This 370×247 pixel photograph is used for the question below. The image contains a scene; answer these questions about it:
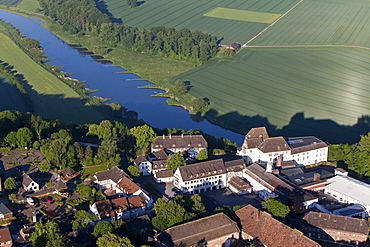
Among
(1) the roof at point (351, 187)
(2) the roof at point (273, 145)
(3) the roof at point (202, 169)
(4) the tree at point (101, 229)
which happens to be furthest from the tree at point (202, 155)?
(4) the tree at point (101, 229)

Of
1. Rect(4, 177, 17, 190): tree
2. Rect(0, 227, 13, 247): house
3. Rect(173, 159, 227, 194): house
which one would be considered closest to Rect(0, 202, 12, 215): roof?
Rect(0, 227, 13, 247): house

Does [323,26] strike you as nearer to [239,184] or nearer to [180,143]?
[180,143]

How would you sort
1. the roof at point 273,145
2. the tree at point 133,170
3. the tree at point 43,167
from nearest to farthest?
the tree at point 43,167 → the tree at point 133,170 → the roof at point 273,145

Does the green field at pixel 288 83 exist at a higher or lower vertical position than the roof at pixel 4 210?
lower

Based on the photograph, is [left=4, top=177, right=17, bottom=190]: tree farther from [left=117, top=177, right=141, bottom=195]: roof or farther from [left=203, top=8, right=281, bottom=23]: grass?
[left=203, top=8, right=281, bottom=23]: grass

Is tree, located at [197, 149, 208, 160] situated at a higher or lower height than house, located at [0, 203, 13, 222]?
lower

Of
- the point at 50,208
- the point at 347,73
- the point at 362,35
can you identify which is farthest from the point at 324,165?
the point at 362,35

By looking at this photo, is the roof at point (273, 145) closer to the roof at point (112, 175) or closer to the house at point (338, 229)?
the house at point (338, 229)

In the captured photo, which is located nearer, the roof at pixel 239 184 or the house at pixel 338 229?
the house at pixel 338 229

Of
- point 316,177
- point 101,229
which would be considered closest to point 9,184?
point 101,229
